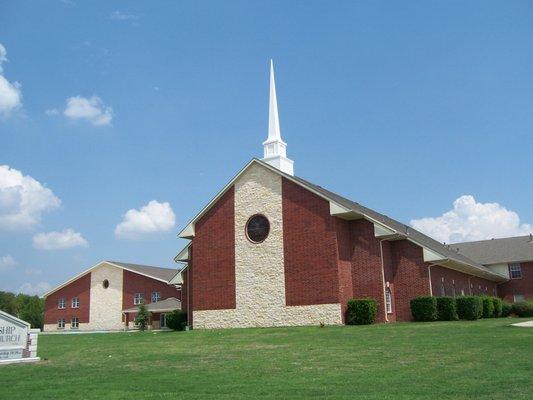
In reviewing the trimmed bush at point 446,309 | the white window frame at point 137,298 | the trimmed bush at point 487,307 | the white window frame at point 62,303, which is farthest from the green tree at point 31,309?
the trimmed bush at point 446,309

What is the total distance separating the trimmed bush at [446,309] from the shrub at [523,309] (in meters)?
11.2

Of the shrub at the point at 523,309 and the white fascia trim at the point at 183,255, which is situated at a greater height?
the white fascia trim at the point at 183,255

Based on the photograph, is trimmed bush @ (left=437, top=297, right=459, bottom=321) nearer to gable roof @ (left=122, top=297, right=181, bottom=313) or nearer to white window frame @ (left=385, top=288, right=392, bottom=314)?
white window frame @ (left=385, top=288, right=392, bottom=314)

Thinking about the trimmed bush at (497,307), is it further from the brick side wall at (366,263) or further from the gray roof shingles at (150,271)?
the gray roof shingles at (150,271)

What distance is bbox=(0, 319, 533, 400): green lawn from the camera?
34.7 ft

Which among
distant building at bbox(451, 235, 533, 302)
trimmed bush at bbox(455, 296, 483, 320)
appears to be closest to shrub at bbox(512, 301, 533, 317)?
trimmed bush at bbox(455, 296, 483, 320)

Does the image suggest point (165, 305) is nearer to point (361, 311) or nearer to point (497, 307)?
point (361, 311)

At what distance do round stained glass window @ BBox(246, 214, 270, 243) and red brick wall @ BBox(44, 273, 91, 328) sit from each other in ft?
98.8

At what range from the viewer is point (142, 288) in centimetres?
5538

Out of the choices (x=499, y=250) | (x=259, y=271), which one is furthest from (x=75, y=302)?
(x=499, y=250)

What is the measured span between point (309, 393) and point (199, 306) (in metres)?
24.6

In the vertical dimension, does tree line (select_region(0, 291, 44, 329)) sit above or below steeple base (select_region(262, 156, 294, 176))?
below

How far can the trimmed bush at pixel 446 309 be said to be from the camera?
1172 inches

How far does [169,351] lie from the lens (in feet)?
67.2
